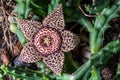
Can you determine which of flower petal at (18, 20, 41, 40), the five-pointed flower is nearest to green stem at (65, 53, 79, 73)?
the five-pointed flower

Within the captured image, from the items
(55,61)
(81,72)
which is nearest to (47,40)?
(55,61)

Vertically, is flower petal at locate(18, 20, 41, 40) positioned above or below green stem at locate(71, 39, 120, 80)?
above

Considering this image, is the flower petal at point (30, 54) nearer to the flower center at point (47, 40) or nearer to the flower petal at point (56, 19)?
the flower center at point (47, 40)

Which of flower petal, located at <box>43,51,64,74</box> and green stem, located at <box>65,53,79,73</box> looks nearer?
flower petal, located at <box>43,51,64,74</box>

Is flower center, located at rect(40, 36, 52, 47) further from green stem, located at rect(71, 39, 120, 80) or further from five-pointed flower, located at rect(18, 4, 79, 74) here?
green stem, located at rect(71, 39, 120, 80)

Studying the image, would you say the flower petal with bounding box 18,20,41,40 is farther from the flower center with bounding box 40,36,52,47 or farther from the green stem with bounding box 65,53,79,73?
the green stem with bounding box 65,53,79,73

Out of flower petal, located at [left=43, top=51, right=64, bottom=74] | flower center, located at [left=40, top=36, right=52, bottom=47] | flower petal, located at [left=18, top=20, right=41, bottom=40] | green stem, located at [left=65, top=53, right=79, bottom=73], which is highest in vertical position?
flower petal, located at [left=18, top=20, right=41, bottom=40]
